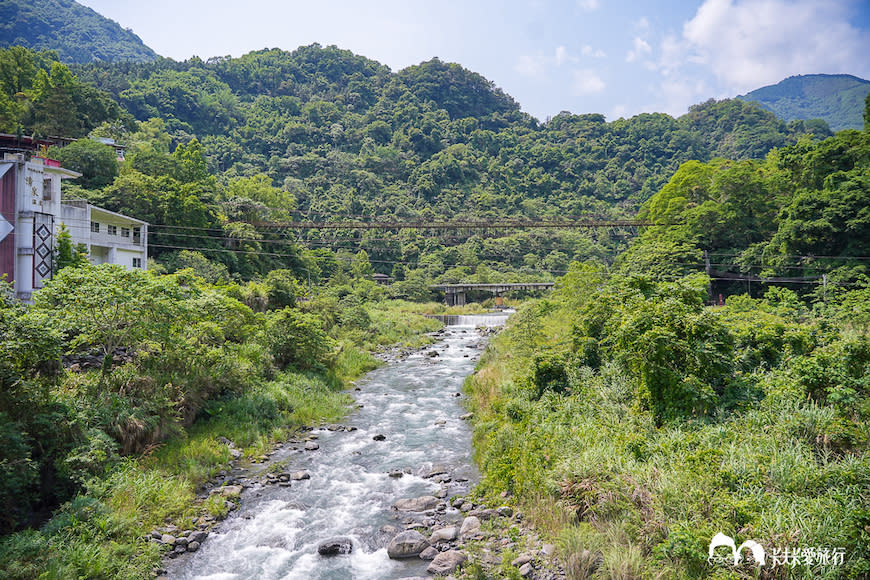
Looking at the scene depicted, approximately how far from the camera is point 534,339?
23859 mm

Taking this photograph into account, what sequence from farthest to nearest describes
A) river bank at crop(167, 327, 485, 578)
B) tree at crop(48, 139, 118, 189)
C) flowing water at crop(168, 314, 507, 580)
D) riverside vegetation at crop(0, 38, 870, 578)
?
tree at crop(48, 139, 118, 189) < river bank at crop(167, 327, 485, 578) < flowing water at crop(168, 314, 507, 580) < riverside vegetation at crop(0, 38, 870, 578)

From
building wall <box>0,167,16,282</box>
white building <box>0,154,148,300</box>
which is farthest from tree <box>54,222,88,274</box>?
building wall <box>0,167,16,282</box>

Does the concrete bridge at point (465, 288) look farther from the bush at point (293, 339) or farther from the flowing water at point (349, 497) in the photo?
the flowing water at point (349, 497)

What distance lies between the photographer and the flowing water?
9.37 metres

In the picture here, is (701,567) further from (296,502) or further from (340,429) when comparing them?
(340,429)

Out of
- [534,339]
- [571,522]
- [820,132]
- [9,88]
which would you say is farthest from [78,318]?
[820,132]

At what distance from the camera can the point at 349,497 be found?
1250 centimetres

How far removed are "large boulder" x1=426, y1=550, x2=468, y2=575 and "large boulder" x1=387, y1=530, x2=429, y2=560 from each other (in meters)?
0.66

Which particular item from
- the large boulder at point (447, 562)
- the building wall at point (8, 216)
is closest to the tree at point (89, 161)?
the building wall at point (8, 216)

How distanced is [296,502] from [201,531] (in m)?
2.36

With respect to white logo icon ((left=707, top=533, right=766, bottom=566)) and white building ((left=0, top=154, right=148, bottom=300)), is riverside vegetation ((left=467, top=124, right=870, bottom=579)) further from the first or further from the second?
white building ((left=0, top=154, right=148, bottom=300))

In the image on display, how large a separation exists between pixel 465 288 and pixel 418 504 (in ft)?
193

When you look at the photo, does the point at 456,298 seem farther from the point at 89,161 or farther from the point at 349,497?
the point at 349,497

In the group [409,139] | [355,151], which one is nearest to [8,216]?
[355,151]
